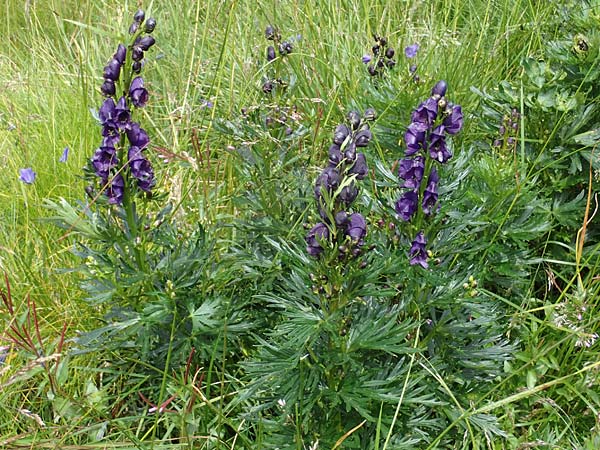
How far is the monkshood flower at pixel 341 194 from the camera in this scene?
1741 mm

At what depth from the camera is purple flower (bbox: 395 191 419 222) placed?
2.13 metres

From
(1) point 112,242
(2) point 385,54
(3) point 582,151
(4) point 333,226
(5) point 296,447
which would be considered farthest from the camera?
(2) point 385,54

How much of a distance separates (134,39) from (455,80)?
2.11 metres

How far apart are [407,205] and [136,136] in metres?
0.92

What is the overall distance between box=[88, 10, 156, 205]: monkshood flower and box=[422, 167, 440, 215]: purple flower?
0.92 meters

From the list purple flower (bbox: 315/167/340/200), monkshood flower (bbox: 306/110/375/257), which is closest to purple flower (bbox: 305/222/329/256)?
monkshood flower (bbox: 306/110/375/257)

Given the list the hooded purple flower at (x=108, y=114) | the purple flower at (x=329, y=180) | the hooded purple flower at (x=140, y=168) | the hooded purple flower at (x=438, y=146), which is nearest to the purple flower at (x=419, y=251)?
the hooded purple flower at (x=438, y=146)

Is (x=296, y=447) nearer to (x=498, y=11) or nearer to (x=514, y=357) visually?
(x=514, y=357)

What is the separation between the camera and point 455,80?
374cm

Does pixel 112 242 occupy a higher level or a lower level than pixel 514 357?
higher

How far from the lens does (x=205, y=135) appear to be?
3.36m

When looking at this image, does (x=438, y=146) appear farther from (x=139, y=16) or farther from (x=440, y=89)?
(x=139, y=16)

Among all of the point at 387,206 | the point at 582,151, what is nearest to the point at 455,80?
the point at 582,151

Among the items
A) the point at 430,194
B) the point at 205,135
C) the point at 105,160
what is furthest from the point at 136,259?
the point at 205,135
